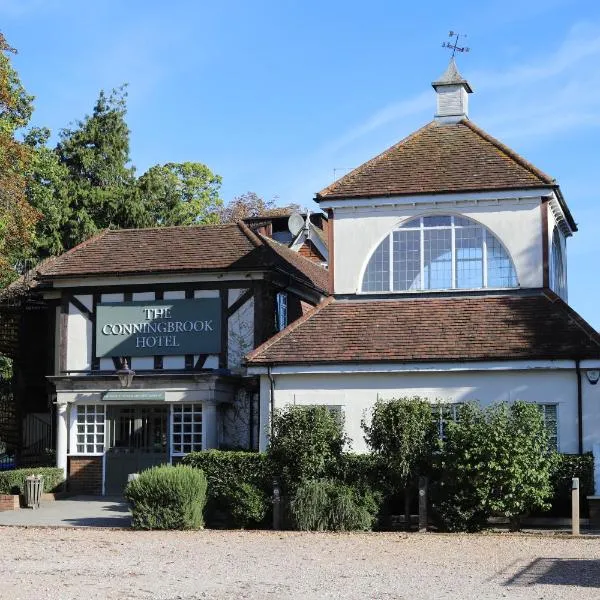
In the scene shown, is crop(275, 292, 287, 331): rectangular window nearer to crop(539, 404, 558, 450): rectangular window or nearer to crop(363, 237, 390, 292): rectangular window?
crop(363, 237, 390, 292): rectangular window

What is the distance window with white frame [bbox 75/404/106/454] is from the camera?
101 ft

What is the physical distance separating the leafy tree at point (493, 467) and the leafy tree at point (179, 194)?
24081 millimetres

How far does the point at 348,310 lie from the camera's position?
1080 inches

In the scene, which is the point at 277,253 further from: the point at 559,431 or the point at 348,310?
the point at 559,431

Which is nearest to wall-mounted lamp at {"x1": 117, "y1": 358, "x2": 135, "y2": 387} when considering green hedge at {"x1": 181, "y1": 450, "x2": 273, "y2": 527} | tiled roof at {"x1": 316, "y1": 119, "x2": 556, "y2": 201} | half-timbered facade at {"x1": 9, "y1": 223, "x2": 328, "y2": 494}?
half-timbered facade at {"x1": 9, "y1": 223, "x2": 328, "y2": 494}

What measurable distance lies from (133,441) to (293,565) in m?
14.5

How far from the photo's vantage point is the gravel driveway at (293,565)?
14.5 m

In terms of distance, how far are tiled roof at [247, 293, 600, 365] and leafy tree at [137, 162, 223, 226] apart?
18.4 metres

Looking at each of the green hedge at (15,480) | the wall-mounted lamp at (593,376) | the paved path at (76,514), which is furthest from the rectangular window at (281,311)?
the wall-mounted lamp at (593,376)

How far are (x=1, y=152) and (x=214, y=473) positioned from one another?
12156 millimetres

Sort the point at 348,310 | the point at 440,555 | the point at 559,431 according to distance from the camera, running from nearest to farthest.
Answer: the point at 440,555
the point at 559,431
the point at 348,310

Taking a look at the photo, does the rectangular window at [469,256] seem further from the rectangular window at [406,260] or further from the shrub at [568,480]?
the shrub at [568,480]

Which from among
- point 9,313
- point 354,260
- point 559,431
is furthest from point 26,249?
point 559,431

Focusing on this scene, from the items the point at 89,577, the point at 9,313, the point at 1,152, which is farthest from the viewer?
the point at 9,313
